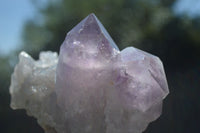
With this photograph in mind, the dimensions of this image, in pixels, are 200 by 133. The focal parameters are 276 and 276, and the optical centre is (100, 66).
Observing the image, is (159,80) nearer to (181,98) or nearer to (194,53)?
(181,98)

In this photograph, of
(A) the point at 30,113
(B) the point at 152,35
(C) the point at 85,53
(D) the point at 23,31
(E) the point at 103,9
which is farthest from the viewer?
(D) the point at 23,31

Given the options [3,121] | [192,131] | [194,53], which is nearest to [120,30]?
[194,53]

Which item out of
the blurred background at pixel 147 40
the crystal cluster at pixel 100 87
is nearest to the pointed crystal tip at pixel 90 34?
the crystal cluster at pixel 100 87

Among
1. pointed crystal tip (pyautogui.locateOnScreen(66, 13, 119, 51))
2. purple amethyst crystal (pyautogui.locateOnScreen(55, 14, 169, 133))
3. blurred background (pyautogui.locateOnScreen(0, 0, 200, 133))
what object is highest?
pointed crystal tip (pyautogui.locateOnScreen(66, 13, 119, 51))

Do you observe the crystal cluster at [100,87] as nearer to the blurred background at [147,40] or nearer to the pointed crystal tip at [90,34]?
the pointed crystal tip at [90,34]

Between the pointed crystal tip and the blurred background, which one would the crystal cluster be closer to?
the pointed crystal tip

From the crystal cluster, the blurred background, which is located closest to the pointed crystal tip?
the crystal cluster

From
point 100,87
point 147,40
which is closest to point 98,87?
point 100,87

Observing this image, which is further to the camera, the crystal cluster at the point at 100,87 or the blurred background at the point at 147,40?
the blurred background at the point at 147,40

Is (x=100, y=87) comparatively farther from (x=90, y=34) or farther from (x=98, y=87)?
(x=90, y=34)
